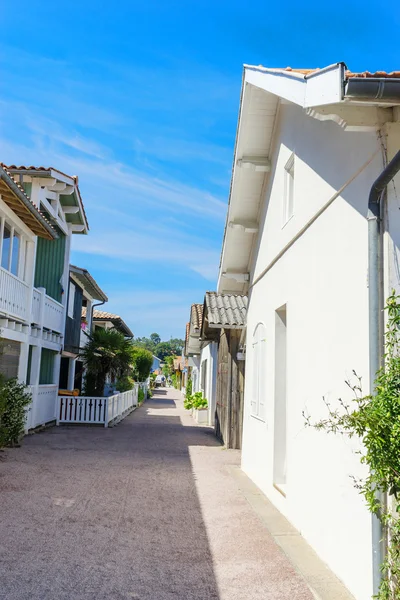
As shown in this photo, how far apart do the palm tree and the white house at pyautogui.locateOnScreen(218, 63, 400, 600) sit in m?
11.0

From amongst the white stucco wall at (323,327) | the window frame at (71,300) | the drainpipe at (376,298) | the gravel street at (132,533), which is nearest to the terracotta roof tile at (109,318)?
the window frame at (71,300)

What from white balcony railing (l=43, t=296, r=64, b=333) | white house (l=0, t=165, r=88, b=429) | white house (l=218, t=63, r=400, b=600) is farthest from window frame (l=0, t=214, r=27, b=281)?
white house (l=218, t=63, r=400, b=600)

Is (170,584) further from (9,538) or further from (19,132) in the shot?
(19,132)

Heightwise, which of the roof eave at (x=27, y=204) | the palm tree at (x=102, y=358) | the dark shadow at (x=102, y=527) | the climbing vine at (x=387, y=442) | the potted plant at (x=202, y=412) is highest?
the roof eave at (x=27, y=204)

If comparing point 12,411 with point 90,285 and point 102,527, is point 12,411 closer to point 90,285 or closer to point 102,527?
point 102,527

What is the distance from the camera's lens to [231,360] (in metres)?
12.8

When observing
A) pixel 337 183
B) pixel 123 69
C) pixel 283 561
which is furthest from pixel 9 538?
pixel 123 69

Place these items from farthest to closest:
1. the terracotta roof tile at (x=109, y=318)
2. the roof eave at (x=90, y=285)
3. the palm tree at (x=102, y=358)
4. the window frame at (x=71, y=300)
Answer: the terracotta roof tile at (x=109, y=318)
the window frame at (x=71, y=300)
the roof eave at (x=90, y=285)
the palm tree at (x=102, y=358)

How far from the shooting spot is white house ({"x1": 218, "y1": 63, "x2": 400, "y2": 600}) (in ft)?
12.6

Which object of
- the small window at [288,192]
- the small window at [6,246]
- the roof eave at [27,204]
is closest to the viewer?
the small window at [288,192]

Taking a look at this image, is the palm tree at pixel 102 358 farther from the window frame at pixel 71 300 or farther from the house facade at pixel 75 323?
the window frame at pixel 71 300

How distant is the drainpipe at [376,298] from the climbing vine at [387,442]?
0.05m

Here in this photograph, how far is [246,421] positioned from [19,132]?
20.8ft

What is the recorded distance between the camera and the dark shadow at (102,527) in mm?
4438
